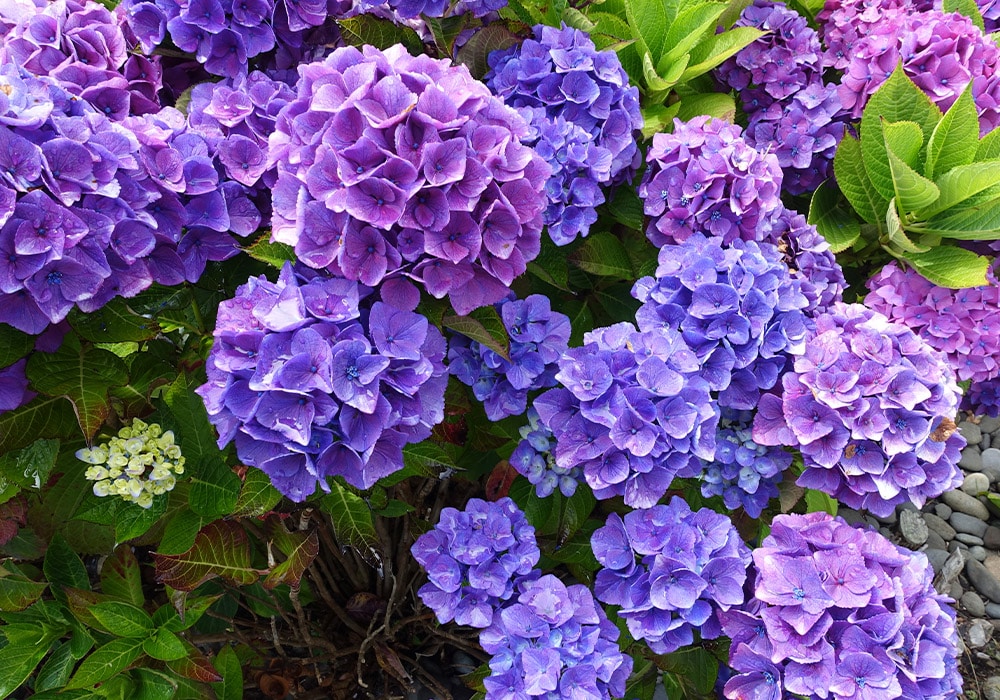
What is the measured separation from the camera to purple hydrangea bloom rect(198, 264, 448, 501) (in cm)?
121

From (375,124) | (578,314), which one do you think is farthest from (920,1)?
(375,124)

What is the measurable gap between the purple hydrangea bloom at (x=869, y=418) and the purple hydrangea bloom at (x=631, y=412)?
0.21 m

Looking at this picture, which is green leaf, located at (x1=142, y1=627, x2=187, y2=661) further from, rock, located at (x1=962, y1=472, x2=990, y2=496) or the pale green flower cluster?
rock, located at (x1=962, y1=472, x2=990, y2=496)

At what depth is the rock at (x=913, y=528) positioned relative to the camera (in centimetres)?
301

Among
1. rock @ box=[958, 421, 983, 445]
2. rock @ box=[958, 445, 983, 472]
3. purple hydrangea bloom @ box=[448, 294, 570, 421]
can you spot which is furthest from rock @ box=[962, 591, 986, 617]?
purple hydrangea bloom @ box=[448, 294, 570, 421]

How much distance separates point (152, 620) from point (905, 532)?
2668 mm

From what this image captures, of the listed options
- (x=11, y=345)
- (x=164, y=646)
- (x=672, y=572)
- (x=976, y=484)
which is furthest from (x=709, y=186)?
(x=976, y=484)

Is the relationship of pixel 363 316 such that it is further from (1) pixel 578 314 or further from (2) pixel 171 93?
(2) pixel 171 93

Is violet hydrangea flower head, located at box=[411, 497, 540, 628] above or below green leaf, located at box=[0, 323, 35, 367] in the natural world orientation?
below

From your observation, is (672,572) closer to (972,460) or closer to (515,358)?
(515,358)

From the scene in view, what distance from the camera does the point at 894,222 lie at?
84.6 inches

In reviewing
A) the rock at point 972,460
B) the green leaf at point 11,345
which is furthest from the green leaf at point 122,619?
the rock at point 972,460

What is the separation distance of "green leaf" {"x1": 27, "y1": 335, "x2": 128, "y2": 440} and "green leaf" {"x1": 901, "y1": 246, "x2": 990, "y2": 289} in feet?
6.74

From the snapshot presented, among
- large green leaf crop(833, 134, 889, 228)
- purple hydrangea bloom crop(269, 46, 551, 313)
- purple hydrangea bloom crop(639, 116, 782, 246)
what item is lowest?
large green leaf crop(833, 134, 889, 228)
